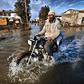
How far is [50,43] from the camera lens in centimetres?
840

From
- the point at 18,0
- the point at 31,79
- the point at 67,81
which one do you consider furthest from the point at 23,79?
the point at 18,0

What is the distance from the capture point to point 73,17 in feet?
182

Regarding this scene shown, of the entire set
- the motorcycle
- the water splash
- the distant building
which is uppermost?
the motorcycle

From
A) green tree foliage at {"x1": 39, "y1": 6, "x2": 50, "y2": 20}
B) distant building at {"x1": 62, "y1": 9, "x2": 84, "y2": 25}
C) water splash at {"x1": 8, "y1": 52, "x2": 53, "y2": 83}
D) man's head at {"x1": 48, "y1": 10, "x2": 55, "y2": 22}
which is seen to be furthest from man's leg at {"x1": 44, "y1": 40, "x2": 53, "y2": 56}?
green tree foliage at {"x1": 39, "y1": 6, "x2": 50, "y2": 20}

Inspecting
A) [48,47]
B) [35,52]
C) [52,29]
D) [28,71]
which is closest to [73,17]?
[52,29]

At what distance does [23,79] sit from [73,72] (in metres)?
1.71

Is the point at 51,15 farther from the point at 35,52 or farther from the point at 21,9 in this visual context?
the point at 21,9

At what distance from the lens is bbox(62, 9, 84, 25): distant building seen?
54.3 meters

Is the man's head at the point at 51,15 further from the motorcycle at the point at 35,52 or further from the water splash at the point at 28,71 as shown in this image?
the water splash at the point at 28,71

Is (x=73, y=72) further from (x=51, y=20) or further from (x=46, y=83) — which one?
(x=51, y=20)

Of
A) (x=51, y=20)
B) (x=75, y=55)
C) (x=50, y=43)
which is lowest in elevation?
(x=75, y=55)

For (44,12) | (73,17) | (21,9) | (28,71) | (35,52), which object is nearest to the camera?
(28,71)

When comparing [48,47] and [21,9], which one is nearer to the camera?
[48,47]

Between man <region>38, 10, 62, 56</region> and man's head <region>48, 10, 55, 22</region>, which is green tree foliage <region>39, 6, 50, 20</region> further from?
man's head <region>48, 10, 55, 22</region>
